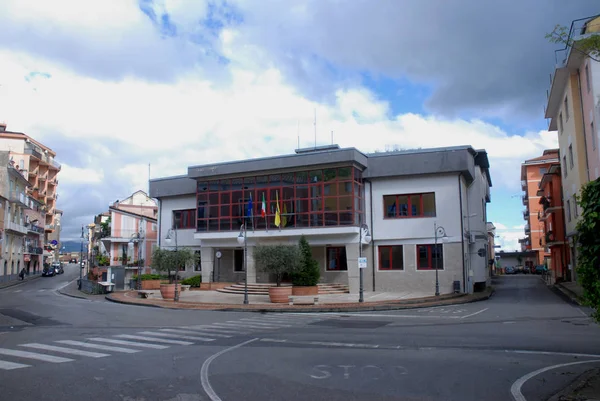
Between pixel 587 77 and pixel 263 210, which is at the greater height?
pixel 587 77

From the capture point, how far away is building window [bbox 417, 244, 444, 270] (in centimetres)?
3047

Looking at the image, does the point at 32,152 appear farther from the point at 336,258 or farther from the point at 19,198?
the point at 336,258

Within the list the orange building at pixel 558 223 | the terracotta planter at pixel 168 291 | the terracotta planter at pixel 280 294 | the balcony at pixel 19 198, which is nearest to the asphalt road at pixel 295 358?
the terracotta planter at pixel 280 294

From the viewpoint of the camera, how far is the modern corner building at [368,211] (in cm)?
3044

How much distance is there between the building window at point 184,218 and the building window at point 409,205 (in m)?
16.1

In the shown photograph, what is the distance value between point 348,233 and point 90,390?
23.6 metres

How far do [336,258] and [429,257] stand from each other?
20.3 ft

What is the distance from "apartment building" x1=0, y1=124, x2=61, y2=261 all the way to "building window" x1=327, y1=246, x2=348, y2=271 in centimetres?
5034

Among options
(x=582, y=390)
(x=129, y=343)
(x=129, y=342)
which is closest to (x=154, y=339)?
(x=129, y=342)

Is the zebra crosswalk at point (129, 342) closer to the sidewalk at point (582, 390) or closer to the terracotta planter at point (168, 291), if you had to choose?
the sidewalk at point (582, 390)

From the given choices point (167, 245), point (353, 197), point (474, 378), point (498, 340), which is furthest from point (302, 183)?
Result: point (474, 378)

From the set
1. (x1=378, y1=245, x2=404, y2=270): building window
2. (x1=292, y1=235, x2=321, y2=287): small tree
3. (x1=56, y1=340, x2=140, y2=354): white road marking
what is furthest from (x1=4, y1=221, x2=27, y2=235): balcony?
(x1=56, y1=340, x2=140, y2=354): white road marking

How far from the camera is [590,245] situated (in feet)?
26.0

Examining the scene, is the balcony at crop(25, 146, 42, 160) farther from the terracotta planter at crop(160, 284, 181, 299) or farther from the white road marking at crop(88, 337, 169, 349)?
the white road marking at crop(88, 337, 169, 349)
